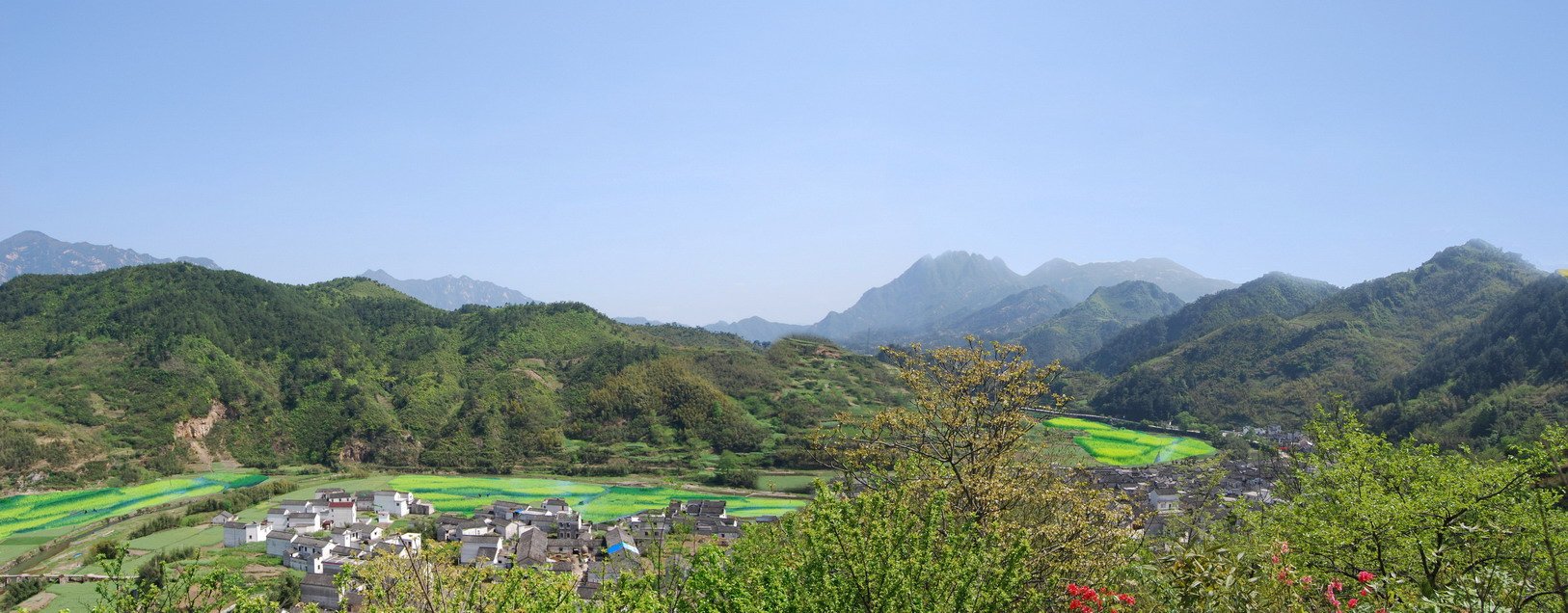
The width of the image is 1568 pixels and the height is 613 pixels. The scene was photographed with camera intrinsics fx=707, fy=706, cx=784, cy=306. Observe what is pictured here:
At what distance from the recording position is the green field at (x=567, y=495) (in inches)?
2057

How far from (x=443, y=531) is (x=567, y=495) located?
726 inches

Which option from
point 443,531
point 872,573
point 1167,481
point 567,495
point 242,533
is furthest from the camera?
point 567,495

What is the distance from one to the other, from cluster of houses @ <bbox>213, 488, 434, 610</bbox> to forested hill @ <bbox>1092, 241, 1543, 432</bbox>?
90.5 metres

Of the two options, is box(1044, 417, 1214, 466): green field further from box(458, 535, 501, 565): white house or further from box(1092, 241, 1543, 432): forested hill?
box(458, 535, 501, 565): white house

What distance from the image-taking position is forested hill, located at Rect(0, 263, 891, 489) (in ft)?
214

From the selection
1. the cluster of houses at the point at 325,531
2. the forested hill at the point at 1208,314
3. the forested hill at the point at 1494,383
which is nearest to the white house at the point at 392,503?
the cluster of houses at the point at 325,531

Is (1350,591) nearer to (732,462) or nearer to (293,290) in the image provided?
(732,462)

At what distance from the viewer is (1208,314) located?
15550cm

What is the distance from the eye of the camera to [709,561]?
23.9 ft

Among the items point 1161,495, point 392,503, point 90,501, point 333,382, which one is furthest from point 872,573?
point 333,382

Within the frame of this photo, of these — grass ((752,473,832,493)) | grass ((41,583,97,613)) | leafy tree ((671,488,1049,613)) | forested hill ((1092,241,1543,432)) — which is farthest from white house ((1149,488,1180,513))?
grass ((41,583,97,613))

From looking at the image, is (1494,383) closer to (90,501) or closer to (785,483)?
(785,483)

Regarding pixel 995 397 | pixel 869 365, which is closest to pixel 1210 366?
pixel 869 365

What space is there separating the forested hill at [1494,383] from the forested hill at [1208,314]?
210ft
